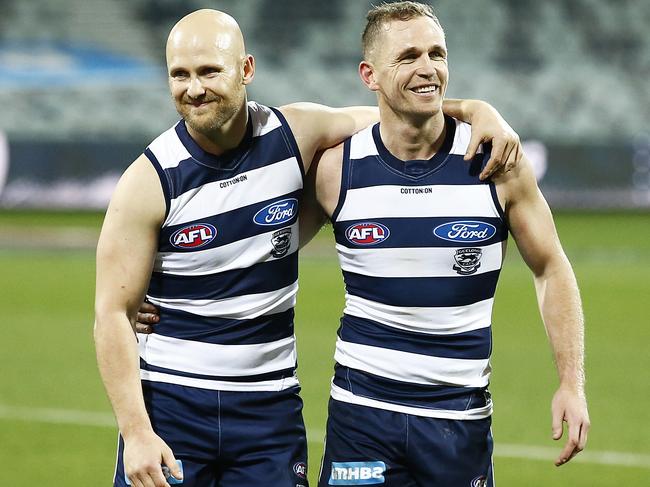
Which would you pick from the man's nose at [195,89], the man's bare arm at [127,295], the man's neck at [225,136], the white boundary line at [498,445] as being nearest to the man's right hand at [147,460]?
the man's bare arm at [127,295]

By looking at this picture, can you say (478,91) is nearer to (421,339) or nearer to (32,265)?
(32,265)

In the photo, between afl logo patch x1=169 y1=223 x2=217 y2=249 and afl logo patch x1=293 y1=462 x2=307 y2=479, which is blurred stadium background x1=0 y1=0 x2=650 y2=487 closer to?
afl logo patch x1=293 y1=462 x2=307 y2=479

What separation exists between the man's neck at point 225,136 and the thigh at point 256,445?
890 mm

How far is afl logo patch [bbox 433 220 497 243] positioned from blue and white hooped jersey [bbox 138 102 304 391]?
0.55 metres

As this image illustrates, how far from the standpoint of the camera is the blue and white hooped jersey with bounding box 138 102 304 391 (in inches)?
166

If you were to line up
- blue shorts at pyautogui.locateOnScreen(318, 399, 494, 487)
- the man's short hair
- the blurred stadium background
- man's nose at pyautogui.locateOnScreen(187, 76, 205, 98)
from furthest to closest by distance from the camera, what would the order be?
the blurred stadium background
the man's short hair
blue shorts at pyautogui.locateOnScreen(318, 399, 494, 487)
man's nose at pyautogui.locateOnScreen(187, 76, 205, 98)

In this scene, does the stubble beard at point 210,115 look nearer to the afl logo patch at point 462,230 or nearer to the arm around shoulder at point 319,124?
the arm around shoulder at point 319,124

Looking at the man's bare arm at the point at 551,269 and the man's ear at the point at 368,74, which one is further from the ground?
the man's ear at the point at 368,74

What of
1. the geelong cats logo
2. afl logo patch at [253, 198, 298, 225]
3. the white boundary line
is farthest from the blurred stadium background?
afl logo patch at [253, 198, 298, 225]

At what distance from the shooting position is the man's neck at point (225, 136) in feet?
13.9

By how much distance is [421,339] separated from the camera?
433 centimetres

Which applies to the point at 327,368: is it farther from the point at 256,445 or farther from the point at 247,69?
the point at 247,69

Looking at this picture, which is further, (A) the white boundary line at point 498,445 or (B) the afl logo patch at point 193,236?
(A) the white boundary line at point 498,445

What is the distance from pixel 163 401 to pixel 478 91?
2367 centimetres
